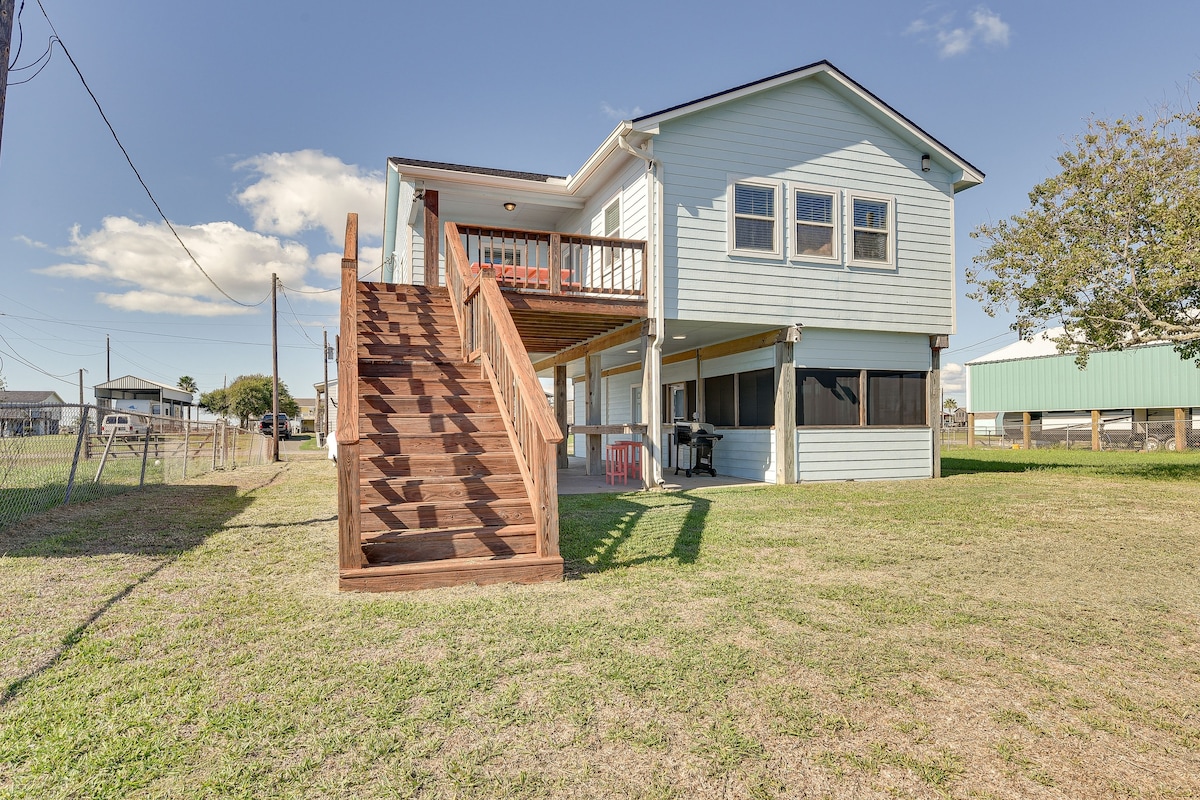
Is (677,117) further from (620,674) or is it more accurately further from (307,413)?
(307,413)

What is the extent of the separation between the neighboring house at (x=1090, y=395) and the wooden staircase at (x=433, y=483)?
21.7m

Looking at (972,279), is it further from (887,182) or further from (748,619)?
(748,619)

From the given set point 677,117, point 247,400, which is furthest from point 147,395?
point 677,117

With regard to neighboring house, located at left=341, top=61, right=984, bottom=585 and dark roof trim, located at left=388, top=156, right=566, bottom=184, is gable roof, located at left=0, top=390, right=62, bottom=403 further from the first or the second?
neighboring house, located at left=341, top=61, right=984, bottom=585

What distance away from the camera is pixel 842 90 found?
10914 millimetres

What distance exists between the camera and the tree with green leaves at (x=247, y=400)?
53.8m

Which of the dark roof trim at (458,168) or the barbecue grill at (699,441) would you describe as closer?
the dark roof trim at (458,168)

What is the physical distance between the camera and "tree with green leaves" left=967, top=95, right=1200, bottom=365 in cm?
1131

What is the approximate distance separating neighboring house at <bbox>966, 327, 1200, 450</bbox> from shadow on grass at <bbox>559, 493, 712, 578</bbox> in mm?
19013

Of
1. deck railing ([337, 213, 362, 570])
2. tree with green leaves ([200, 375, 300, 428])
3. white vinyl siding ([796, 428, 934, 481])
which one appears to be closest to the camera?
deck railing ([337, 213, 362, 570])

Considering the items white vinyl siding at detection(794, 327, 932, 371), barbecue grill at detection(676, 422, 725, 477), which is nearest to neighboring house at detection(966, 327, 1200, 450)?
white vinyl siding at detection(794, 327, 932, 371)

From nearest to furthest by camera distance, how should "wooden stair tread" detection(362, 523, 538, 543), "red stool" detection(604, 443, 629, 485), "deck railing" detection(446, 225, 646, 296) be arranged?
"wooden stair tread" detection(362, 523, 538, 543)
"deck railing" detection(446, 225, 646, 296)
"red stool" detection(604, 443, 629, 485)

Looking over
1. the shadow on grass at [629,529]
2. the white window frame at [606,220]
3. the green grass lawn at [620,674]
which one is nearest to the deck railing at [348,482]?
the green grass lawn at [620,674]

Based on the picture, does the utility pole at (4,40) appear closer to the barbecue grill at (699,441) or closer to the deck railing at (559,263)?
the deck railing at (559,263)
